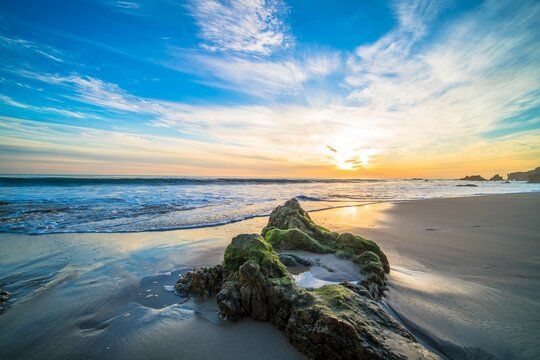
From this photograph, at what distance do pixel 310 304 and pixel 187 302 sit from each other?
6.80ft

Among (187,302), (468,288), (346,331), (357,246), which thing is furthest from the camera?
(357,246)

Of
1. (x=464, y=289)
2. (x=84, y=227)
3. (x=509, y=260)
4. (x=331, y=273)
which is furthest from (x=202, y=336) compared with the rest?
(x=84, y=227)

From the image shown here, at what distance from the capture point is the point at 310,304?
9.68ft

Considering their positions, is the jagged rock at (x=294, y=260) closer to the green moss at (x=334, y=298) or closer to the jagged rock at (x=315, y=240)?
the jagged rock at (x=315, y=240)

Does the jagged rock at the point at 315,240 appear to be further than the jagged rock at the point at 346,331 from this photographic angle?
Yes

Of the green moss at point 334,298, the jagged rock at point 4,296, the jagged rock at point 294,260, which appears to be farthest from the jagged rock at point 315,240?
the jagged rock at point 4,296

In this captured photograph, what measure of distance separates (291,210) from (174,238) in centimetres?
383

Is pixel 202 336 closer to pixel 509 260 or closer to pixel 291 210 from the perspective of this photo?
pixel 291 210

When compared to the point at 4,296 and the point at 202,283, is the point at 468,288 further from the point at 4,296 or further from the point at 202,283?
the point at 4,296

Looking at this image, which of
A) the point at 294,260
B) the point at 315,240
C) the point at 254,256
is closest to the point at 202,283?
the point at 254,256

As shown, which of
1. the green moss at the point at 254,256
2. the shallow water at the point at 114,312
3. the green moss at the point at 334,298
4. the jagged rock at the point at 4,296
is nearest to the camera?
the green moss at the point at 334,298

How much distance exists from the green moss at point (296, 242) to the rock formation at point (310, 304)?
0.79 m

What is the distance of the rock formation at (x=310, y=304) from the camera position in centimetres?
244

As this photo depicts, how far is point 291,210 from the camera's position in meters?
7.57
